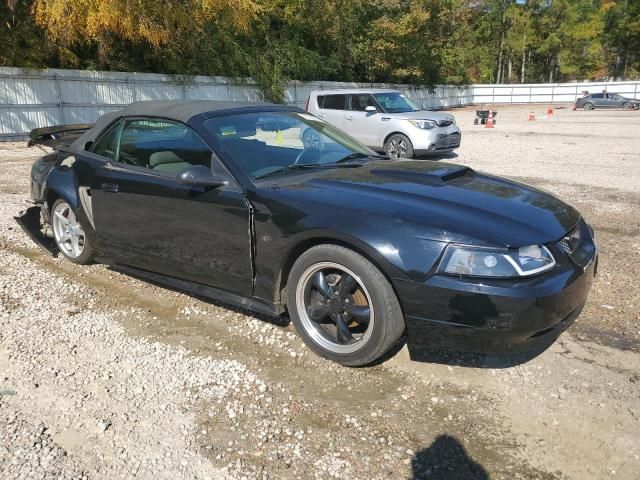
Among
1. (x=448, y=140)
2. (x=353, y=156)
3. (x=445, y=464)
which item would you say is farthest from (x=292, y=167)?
(x=448, y=140)

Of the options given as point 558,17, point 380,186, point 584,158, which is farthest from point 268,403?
point 558,17

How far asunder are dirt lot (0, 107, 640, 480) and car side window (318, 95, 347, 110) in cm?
966

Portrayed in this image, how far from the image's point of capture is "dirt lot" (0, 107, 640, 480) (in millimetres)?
2471

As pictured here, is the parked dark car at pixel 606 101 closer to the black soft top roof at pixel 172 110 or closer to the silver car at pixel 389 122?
the silver car at pixel 389 122

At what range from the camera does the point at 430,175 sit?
12.1ft

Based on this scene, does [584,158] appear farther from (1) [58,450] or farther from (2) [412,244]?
(1) [58,450]

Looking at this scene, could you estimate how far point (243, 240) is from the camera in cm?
344

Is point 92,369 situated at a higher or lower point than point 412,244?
lower

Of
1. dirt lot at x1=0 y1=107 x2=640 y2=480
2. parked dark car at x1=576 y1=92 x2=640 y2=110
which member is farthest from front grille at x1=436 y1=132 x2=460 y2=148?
parked dark car at x1=576 y1=92 x2=640 y2=110

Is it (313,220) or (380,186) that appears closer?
(313,220)

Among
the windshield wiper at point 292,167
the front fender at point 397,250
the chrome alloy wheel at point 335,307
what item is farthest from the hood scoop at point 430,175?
the chrome alloy wheel at point 335,307

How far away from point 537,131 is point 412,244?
19.6 metres

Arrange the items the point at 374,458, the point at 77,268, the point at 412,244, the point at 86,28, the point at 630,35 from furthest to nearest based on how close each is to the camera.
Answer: the point at 630,35 < the point at 86,28 < the point at 77,268 < the point at 412,244 < the point at 374,458

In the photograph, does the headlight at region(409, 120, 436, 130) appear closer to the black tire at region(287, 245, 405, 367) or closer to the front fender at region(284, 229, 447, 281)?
the black tire at region(287, 245, 405, 367)
